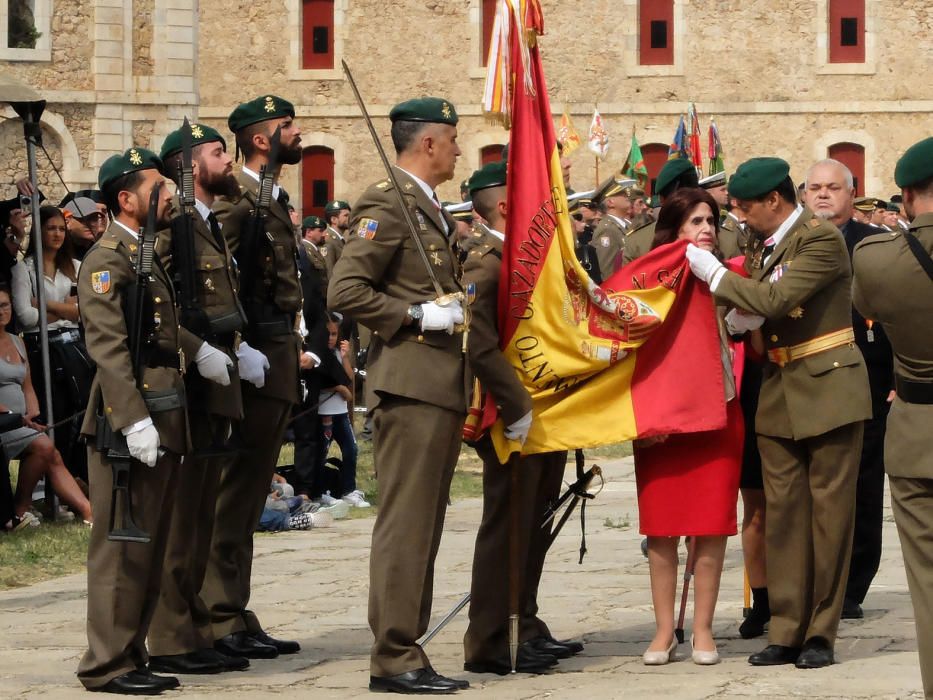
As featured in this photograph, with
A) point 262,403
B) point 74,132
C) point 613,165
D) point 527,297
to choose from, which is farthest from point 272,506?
point 613,165

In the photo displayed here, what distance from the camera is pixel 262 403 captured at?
8.45 m

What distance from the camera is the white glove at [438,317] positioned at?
24.0ft

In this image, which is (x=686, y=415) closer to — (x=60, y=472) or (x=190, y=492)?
(x=190, y=492)

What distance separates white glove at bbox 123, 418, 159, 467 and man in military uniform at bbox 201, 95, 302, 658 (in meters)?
1.04

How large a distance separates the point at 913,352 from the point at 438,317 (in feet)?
6.00

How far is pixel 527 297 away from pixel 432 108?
35.3 inches

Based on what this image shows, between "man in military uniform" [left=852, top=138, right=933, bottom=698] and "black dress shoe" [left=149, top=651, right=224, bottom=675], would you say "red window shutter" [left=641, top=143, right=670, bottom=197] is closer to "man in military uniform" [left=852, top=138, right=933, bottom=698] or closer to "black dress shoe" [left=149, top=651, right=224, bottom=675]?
"black dress shoe" [left=149, top=651, right=224, bottom=675]

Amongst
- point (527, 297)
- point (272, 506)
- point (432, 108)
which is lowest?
point (272, 506)

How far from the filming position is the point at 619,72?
43875 millimetres

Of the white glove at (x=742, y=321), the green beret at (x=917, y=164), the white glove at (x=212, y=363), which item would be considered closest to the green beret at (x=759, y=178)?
the white glove at (x=742, y=321)

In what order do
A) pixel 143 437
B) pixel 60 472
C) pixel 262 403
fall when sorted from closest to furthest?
1. pixel 143 437
2. pixel 262 403
3. pixel 60 472

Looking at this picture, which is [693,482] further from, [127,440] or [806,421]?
[127,440]

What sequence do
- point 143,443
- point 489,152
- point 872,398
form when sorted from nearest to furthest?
point 143,443, point 872,398, point 489,152

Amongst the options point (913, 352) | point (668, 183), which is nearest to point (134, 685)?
point (913, 352)
